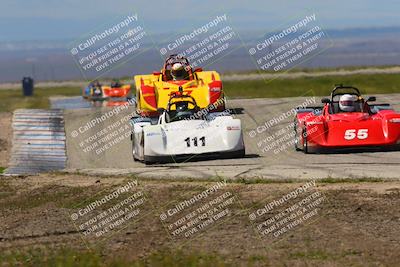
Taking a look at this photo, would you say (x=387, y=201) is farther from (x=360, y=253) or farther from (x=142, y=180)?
(x=142, y=180)

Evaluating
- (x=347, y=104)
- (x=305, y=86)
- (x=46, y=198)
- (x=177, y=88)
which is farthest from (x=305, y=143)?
(x=305, y=86)

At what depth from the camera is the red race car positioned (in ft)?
67.6

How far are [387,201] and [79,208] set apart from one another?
4.88 metres

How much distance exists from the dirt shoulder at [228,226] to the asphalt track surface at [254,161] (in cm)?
139

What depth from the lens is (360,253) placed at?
34.7ft

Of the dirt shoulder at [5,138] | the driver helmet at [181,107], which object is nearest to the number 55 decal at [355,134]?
the driver helmet at [181,107]

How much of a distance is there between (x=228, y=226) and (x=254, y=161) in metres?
7.74

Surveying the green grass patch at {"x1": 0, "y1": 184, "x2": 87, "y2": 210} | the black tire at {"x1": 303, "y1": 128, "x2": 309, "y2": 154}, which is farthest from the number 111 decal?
the green grass patch at {"x1": 0, "y1": 184, "x2": 87, "y2": 210}

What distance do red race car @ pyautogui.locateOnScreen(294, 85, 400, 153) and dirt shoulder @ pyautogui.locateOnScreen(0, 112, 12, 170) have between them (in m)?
8.44

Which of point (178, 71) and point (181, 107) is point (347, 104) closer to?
point (181, 107)

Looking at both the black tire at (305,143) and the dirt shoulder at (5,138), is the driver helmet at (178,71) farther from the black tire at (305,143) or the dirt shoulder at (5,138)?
the black tire at (305,143)

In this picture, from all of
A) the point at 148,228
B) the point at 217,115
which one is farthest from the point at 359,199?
the point at 217,115

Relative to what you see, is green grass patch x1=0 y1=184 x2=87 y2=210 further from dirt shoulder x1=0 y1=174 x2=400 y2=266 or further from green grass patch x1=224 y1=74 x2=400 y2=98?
green grass patch x1=224 y1=74 x2=400 y2=98

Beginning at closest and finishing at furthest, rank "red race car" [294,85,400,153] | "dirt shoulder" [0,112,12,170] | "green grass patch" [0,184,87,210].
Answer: "green grass patch" [0,184,87,210] → "red race car" [294,85,400,153] → "dirt shoulder" [0,112,12,170]
